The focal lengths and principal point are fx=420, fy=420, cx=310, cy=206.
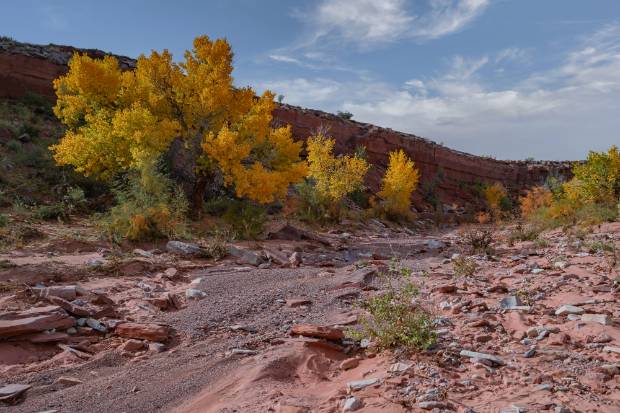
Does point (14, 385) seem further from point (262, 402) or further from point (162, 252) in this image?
point (162, 252)

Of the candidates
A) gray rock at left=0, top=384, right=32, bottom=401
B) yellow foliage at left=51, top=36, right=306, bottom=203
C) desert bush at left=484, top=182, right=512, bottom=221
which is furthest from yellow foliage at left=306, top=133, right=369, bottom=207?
desert bush at left=484, top=182, right=512, bottom=221

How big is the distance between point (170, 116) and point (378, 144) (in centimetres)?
2620

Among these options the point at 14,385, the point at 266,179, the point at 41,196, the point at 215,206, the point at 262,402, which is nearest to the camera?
the point at 262,402

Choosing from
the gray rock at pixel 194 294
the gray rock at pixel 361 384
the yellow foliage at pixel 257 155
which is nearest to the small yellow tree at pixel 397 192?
the yellow foliage at pixel 257 155

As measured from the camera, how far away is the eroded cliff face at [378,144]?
75.7ft

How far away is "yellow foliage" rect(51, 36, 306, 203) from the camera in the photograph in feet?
36.0

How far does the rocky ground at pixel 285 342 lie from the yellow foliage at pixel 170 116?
15.1 ft

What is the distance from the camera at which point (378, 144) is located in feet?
119

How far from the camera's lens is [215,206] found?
13195mm

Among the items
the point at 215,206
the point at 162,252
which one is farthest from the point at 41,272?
the point at 215,206

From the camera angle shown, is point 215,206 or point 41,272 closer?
point 41,272

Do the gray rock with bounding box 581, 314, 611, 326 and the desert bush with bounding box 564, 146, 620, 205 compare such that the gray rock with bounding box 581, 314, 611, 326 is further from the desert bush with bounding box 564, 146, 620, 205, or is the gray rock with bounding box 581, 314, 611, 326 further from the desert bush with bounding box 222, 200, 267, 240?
the desert bush with bounding box 564, 146, 620, 205

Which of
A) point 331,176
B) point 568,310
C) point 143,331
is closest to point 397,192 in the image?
point 331,176

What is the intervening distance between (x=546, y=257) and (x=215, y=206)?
9.19m
